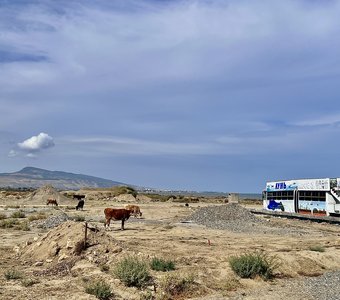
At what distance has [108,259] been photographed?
685 inches

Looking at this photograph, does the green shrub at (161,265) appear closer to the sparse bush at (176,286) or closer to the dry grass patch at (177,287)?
the dry grass patch at (177,287)

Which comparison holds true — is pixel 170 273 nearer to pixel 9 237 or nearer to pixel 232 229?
pixel 9 237

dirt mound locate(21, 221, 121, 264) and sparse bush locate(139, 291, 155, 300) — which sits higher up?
dirt mound locate(21, 221, 121, 264)

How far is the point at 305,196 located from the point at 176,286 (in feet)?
116

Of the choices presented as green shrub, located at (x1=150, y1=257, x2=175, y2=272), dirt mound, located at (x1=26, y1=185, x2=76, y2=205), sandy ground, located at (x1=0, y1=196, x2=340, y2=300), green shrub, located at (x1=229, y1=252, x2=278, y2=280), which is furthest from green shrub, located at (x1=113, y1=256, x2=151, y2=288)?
dirt mound, located at (x1=26, y1=185, x2=76, y2=205)

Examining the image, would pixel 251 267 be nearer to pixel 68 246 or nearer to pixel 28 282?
pixel 68 246

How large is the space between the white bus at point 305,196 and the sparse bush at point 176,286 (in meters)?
30.7

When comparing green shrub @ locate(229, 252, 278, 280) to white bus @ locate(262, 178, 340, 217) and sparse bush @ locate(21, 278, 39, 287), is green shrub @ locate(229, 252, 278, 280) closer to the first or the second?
sparse bush @ locate(21, 278, 39, 287)

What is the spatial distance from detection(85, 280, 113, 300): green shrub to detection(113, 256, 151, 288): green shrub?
2.90 feet

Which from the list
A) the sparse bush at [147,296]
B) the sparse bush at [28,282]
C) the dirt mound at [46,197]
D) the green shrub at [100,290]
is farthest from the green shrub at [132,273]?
the dirt mound at [46,197]

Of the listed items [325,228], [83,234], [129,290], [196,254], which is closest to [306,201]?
[325,228]

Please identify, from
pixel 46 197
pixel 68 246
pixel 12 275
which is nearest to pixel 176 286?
pixel 12 275

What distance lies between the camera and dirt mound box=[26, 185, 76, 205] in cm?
7621

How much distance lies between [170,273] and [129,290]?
1.92 meters
